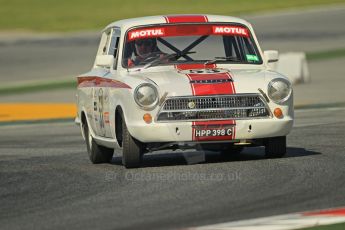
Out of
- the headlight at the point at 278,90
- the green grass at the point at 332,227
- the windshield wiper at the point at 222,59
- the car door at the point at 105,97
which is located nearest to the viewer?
the green grass at the point at 332,227

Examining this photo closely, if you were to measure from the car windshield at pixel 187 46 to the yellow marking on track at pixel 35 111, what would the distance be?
31.0ft

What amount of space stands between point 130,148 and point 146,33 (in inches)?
60.3

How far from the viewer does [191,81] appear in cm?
1077

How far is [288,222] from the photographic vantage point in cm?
737

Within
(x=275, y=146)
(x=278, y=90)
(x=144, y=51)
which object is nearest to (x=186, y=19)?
(x=144, y=51)

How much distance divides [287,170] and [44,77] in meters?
21.9

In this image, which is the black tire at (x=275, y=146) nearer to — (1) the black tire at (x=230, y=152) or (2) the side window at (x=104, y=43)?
(1) the black tire at (x=230, y=152)

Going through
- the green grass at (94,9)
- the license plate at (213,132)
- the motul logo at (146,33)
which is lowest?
the green grass at (94,9)

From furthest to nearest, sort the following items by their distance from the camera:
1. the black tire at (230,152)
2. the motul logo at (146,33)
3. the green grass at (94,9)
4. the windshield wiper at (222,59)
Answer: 1. the green grass at (94,9)
2. the black tire at (230,152)
3. the motul logo at (146,33)
4. the windshield wiper at (222,59)

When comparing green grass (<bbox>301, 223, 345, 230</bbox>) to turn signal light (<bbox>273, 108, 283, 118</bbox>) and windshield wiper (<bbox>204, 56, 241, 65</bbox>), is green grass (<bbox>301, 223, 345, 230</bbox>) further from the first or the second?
windshield wiper (<bbox>204, 56, 241, 65</bbox>)

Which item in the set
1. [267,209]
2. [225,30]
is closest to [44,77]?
[225,30]

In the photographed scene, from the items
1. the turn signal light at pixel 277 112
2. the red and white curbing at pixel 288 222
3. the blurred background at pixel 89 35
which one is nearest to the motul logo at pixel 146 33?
the turn signal light at pixel 277 112

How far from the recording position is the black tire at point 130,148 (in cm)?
1084

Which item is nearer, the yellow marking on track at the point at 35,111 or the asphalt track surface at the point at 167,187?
the asphalt track surface at the point at 167,187
